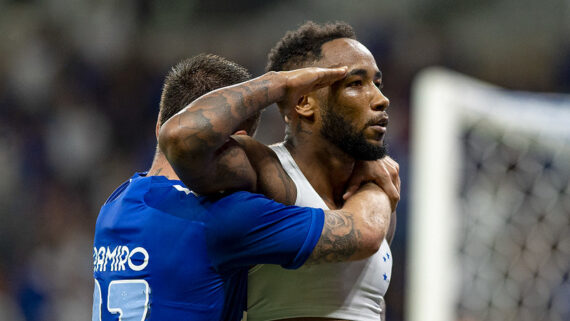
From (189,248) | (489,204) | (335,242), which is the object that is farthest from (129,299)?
(489,204)

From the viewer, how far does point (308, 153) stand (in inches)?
112

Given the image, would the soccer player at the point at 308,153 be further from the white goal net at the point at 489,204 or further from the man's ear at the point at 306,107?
the white goal net at the point at 489,204

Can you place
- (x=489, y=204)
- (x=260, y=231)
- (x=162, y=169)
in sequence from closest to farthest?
(x=260, y=231) < (x=162, y=169) < (x=489, y=204)

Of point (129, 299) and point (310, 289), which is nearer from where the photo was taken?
point (129, 299)

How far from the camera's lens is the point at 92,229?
771 centimetres

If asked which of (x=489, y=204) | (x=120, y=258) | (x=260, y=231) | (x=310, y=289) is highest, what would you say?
(x=260, y=231)

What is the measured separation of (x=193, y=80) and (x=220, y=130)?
709mm

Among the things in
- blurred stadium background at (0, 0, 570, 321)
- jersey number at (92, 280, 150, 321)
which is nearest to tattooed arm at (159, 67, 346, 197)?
jersey number at (92, 280, 150, 321)

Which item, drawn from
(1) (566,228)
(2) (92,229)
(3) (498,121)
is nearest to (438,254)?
(3) (498,121)

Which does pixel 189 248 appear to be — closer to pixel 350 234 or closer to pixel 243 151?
pixel 243 151

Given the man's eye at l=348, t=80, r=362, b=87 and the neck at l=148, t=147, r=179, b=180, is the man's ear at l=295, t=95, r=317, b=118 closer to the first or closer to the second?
the man's eye at l=348, t=80, r=362, b=87

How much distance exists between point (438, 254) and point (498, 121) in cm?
118

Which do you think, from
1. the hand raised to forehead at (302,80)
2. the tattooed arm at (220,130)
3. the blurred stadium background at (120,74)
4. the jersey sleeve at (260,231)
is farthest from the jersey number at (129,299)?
the blurred stadium background at (120,74)

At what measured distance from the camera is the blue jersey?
2.36 m
